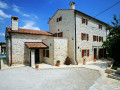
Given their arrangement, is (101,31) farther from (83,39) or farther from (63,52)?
(63,52)

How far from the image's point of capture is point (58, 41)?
1161cm

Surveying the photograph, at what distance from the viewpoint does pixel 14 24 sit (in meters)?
11.7

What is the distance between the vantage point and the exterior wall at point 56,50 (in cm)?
1103

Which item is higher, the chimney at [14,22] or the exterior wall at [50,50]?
the chimney at [14,22]

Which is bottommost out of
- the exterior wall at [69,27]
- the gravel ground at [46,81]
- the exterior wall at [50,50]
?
the gravel ground at [46,81]

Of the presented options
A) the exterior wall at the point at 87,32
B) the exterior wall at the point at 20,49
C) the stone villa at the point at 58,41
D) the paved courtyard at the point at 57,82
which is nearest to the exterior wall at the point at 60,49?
the stone villa at the point at 58,41

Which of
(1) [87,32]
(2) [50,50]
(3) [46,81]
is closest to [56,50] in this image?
(2) [50,50]

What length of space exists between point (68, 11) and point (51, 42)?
658cm

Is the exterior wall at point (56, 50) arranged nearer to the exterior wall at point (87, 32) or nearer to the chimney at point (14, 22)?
the exterior wall at point (87, 32)

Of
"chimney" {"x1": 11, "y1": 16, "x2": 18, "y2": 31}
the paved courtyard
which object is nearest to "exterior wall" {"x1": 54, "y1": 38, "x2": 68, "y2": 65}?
the paved courtyard

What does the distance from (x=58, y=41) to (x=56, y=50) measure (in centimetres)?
152

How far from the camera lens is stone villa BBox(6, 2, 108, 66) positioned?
11.1 meters

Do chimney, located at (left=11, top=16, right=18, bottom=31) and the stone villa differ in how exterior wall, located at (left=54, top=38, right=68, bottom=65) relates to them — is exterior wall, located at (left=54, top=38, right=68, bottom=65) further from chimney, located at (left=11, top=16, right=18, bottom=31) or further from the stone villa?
chimney, located at (left=11, top=16, right=18, bottom=31)

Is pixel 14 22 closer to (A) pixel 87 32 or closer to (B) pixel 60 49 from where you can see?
(B) pixel 60 49
